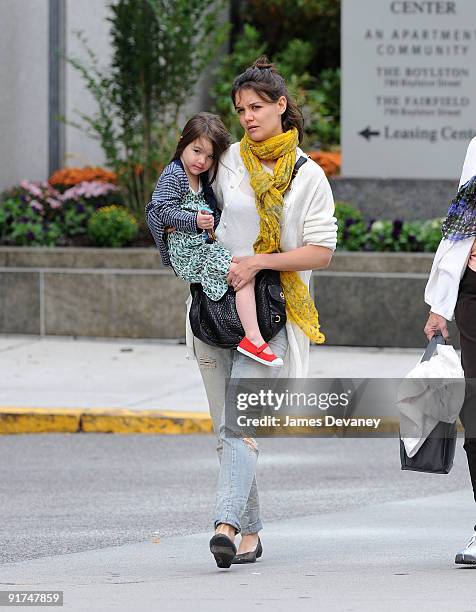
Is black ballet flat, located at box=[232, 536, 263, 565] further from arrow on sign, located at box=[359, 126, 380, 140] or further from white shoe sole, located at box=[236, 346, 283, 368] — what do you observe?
arrow on sign, located at box=[359, 126, 380, 140]

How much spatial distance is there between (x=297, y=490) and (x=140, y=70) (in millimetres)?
8029

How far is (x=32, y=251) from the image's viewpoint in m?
14.9

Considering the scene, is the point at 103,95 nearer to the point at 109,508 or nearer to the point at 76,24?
the point at 76,24

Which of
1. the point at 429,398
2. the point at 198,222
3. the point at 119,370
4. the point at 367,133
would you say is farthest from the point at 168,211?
the point at 367,133

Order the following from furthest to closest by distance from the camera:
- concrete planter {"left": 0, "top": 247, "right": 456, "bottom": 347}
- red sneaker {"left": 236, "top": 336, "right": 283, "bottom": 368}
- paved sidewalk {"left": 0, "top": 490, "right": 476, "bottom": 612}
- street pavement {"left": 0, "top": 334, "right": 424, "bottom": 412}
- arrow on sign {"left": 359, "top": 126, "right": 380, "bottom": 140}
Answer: arrow on sign {"left": 359, "top": 126, "right": 380, "bottom": 140} < concrete planter {"left": 0, "top": 247, "right": 456, "bottom": 347} < street pavement {"left": 0, "top": 334, "right": 424, "bottom": 412} < red sneaker {"left": 236, "top": 336, "right": 283, "bottom": 368} < paved sidewalk {"left": 0, "top": 490, "right": 476, "bottom": 612}

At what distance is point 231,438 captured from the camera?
19.2ft

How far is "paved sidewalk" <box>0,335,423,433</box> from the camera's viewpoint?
1083 cm

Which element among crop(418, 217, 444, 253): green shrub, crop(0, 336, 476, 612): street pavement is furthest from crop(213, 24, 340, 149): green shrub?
crop(0, 336, 476, 612): street pavement

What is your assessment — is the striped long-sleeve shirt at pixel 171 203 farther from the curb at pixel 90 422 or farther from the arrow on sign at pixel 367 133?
the arrow on sign at pixel 367 133

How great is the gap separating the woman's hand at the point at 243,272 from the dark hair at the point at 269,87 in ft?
1.82

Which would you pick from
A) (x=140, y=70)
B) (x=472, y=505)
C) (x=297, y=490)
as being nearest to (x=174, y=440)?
(x=297, y=490)

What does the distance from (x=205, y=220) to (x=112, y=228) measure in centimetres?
950

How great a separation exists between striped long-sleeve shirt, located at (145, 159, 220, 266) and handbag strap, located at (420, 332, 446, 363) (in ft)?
3.03

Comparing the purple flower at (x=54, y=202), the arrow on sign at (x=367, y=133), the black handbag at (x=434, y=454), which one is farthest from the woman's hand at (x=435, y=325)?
the purple flower at (x=54, y=202)
